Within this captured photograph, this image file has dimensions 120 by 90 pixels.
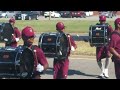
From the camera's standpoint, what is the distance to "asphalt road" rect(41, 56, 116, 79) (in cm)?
1138

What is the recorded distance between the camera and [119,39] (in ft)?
26.5

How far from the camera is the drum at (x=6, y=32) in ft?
37.9

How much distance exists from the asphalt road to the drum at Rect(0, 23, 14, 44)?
59.2 inches

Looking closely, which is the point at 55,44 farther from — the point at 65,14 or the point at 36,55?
the point at 65,14

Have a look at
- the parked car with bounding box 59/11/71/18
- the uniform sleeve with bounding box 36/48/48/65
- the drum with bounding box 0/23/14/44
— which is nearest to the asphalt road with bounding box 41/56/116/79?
the drum with bounding box 0/23/14/44

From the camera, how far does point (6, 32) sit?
11945 millimetres

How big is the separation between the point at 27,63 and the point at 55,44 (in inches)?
110

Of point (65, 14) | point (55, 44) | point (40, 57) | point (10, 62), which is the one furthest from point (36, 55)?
point (65, 14)

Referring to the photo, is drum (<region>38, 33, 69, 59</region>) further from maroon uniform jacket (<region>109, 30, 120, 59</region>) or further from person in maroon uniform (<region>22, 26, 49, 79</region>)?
person in maroon uniform (<region>22, 26, 49, 79</region>)

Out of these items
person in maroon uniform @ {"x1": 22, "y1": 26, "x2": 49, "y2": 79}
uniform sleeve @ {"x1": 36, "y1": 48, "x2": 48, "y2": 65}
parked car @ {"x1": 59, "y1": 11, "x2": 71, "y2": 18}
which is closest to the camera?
person in maroon uniform @ {"x1": 22, "y1": 26, "x2": 49, "y2": 79}

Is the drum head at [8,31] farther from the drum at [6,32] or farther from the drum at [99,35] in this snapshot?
the drum at [99,35]

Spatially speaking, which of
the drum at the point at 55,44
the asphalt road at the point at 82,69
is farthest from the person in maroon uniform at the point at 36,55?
the asphalt road at the point at 82,69
